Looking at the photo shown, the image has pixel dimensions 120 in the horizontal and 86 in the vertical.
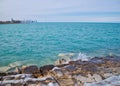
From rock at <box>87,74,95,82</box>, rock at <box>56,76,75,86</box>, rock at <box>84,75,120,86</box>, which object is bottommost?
rock at <box>56,76,75,86</box>

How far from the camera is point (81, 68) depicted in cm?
881

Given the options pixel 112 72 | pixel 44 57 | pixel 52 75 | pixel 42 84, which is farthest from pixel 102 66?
pixel 44 57

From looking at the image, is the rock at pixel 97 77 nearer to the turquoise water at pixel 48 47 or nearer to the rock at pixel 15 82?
the rock at pixel 15 82

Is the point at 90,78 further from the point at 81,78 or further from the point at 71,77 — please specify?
the point at 71,77

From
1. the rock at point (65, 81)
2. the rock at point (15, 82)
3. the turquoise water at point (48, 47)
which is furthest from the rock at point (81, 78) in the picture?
the turquoise water at point (48, 47)

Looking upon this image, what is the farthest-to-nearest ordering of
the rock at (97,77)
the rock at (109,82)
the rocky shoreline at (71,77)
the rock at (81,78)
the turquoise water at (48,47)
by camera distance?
the turquoise water at (48,47)
the rock at (97,77)
the rock at (81,78)
the rocky shoreline at (71,77)
the rock at (109,82)

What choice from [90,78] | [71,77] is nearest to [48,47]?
[71,77]

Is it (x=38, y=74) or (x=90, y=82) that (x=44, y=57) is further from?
(x=90, y=82)

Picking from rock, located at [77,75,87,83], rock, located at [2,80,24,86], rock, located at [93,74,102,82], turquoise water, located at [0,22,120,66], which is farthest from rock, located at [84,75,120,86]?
turquoise water, located at [0,22,120,66]

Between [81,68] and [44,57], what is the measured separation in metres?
8.91

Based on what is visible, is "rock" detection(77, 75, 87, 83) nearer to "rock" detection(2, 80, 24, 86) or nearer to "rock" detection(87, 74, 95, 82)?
"rock" detection(87, 74, 95, 82)

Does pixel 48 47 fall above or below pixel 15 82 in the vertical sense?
below

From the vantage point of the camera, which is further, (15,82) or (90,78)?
(90,78)

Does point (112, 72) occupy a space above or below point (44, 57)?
above
